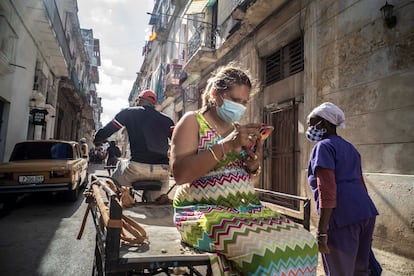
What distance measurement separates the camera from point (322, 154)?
2.33 metres

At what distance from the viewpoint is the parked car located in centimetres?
635

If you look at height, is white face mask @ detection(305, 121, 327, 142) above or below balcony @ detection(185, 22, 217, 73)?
below

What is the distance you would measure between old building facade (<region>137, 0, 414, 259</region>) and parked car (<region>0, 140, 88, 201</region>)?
5309 millimetres

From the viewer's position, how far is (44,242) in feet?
14.1

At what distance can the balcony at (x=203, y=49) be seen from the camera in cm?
1181

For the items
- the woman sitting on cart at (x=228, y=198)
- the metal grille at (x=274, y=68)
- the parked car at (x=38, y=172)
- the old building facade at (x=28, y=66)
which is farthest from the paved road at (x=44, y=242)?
the metal grille at (x=274, y=68)

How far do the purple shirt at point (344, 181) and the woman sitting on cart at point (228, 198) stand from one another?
0.83m

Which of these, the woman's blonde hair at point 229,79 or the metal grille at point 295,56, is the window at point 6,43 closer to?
the metal grille at point 295,56

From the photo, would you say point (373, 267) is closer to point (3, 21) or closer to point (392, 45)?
point (392, 45)

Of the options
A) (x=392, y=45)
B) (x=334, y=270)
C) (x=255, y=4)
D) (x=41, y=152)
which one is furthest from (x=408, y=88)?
(x=41, y=152)

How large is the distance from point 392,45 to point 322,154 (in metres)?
3.43

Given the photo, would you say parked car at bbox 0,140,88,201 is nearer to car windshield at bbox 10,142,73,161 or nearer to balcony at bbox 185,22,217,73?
car windshield at bbox 10,142,73,161

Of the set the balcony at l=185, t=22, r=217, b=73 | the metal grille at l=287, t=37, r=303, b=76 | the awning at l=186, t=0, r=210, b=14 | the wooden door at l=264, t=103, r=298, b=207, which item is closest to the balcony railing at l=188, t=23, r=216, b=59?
the balcony at l=185, t=22, r=217, b=73

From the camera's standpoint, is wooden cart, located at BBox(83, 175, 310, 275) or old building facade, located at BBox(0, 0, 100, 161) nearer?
wooden cart, located at BBox(83, 175, 310, 275)
